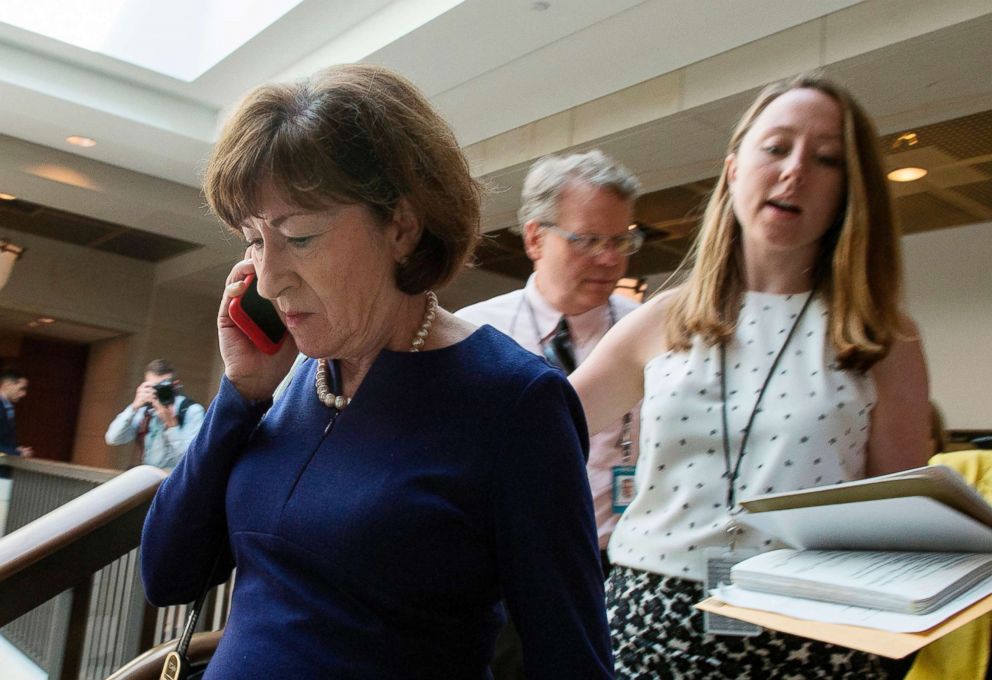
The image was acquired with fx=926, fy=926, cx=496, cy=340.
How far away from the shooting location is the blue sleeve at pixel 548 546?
1041 millimetres

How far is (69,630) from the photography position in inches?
69.7

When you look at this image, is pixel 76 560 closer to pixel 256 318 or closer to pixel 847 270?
pixel 256 318

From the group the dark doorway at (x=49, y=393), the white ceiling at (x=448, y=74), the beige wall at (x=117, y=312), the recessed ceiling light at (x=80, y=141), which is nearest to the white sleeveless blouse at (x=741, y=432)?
the white ceiling at (x=448, y=74)

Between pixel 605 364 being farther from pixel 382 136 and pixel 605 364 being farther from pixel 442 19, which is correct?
pixel 442 19

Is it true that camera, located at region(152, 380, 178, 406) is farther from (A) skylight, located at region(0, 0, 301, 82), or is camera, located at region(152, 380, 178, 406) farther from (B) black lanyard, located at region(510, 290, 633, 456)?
(B) black lanyard, located at region(510, 290, 633, 456)

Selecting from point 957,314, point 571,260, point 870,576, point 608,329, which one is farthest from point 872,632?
point 957,314

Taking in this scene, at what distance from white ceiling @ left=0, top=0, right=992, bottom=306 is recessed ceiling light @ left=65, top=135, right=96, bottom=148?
8cm

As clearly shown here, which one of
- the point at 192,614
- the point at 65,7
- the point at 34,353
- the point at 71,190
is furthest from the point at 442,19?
the point at 34,353

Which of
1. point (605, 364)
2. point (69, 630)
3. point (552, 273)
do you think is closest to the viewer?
point (605, 364)

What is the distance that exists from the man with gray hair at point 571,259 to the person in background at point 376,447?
98 centimetres

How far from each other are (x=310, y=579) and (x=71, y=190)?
34.0 ft

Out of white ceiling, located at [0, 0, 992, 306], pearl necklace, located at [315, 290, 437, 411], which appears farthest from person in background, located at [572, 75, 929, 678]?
white ceiling, located at [0, 0, 992, 306]

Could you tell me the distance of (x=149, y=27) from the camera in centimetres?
771

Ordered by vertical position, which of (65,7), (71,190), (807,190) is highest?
(65,7)
